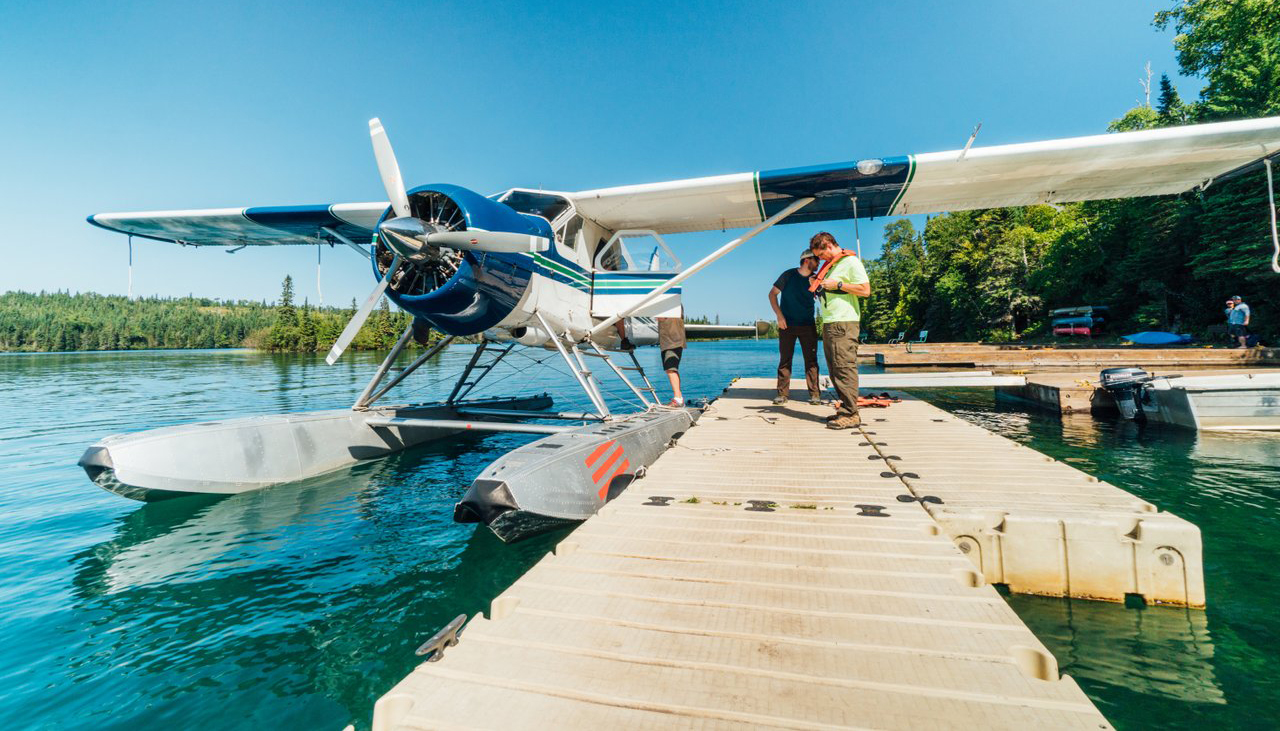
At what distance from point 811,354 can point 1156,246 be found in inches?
1094

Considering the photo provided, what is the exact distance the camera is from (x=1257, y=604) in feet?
9.04

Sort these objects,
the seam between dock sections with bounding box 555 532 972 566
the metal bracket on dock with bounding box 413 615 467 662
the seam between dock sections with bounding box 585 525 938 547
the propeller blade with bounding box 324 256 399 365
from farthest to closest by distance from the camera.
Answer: the propeller blade with bounding box 324 256 399 365, the seam between dock sections with bounding box 585 525 938 547, the seam between dock sections with bounding box 555 532 972 566, the metal bracket on dock with bounding box 413 615 467 662

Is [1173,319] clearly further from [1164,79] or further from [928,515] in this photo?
[928,515]

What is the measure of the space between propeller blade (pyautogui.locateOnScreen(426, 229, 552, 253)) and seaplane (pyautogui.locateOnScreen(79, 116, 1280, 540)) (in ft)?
0.05

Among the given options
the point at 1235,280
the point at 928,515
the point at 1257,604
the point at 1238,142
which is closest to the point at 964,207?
the point at 1238,142

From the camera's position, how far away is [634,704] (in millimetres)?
1225

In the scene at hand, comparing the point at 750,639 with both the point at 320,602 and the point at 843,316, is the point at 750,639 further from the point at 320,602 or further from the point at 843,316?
the point at 843,316

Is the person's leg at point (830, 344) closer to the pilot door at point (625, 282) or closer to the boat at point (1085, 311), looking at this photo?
the pilot door at point (625, 282)

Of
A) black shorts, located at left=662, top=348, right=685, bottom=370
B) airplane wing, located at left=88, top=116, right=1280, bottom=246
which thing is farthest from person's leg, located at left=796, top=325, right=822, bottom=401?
airplane wing, located at left=88, top=116, right=1280, bottom=246

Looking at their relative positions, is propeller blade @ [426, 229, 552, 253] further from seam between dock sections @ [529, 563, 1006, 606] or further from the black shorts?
the black shorts

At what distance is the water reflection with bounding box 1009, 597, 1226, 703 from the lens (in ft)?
7.04

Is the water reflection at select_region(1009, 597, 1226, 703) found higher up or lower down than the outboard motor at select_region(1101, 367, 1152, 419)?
lower down

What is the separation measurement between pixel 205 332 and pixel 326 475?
411 feet

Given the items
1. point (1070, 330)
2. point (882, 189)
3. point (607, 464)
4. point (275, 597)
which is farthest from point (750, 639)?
Answer: point (1070, 330)
